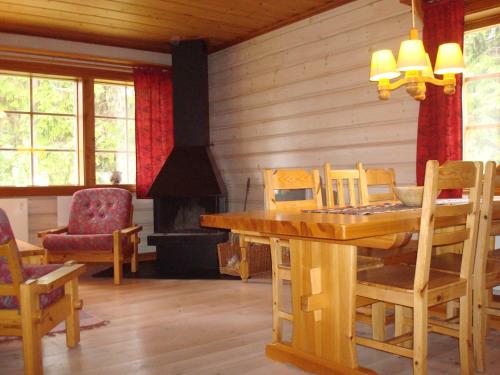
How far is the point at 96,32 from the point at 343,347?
420 centimetres

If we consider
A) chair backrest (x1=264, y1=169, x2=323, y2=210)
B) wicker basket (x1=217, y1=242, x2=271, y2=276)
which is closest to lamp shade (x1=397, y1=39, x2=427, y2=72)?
chair backrest (x1=264, y1=169, x2=323, y2=210)

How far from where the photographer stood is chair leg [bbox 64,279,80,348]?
2.69 m

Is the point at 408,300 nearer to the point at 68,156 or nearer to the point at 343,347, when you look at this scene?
the point at 343,347

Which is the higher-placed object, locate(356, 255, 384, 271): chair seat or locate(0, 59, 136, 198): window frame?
locate(0, 59, 136, 198): window frame

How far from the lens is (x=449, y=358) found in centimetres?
248

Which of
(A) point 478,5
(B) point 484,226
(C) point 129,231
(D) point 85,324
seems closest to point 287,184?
(B) point 484,226

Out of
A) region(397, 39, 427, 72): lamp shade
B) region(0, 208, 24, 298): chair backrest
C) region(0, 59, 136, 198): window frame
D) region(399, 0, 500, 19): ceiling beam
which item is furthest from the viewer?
region(0, 59, 136, 198): window frame

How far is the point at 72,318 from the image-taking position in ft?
8.99

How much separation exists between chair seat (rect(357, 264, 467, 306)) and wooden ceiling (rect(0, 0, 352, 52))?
2840mm

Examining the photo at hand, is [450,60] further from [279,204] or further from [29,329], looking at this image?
[29,329]

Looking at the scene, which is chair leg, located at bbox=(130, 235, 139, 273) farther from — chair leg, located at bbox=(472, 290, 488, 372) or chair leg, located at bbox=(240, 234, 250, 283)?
chair leg, located at bbox=(472, 290, 488, 372)

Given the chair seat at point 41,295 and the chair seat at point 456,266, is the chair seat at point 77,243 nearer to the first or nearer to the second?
the chair seat at point 41,295

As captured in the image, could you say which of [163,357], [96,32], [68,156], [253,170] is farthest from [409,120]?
[68,156]

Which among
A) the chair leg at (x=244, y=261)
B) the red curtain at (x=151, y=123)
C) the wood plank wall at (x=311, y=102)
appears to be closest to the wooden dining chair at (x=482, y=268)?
the wood plank wall at (x=311, y=102)
